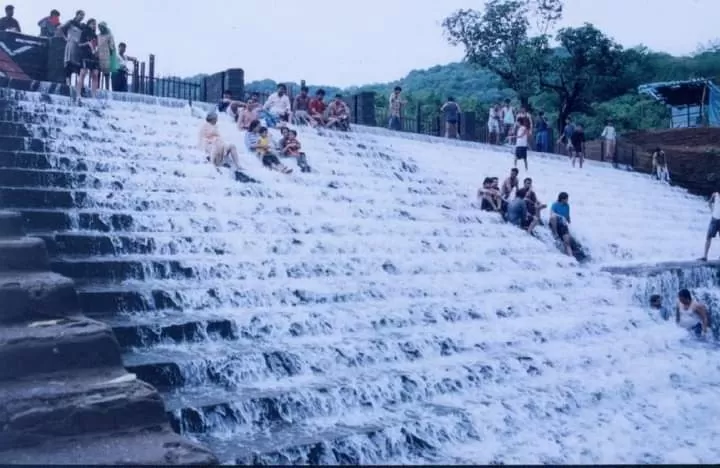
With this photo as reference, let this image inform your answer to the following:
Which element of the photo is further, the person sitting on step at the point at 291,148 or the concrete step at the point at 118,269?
the person sitting on step at the point at 291,148

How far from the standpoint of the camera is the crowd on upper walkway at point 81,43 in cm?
1016

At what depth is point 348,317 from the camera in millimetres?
6105

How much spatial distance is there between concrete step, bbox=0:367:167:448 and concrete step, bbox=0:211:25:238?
1747 mm

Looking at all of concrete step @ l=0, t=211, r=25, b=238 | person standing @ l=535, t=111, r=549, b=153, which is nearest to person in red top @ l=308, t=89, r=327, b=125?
person standing @ l=535, t=111, r=549, b=153

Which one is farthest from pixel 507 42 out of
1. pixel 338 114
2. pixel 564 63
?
pixel 338 114

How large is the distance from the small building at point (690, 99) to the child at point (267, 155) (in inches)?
715

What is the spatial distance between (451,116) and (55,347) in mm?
14387

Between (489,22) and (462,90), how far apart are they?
1622 centimetres

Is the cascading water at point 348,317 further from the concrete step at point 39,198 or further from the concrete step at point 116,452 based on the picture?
the concrete step at point 116,452

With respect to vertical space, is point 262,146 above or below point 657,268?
above

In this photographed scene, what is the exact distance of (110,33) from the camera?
10828mm

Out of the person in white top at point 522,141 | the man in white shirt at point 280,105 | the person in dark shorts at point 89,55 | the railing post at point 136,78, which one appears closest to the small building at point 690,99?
the person in white top at point 522,141

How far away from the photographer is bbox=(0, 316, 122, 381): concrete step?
3.63 metres

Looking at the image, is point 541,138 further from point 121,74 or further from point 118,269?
point 118,269
